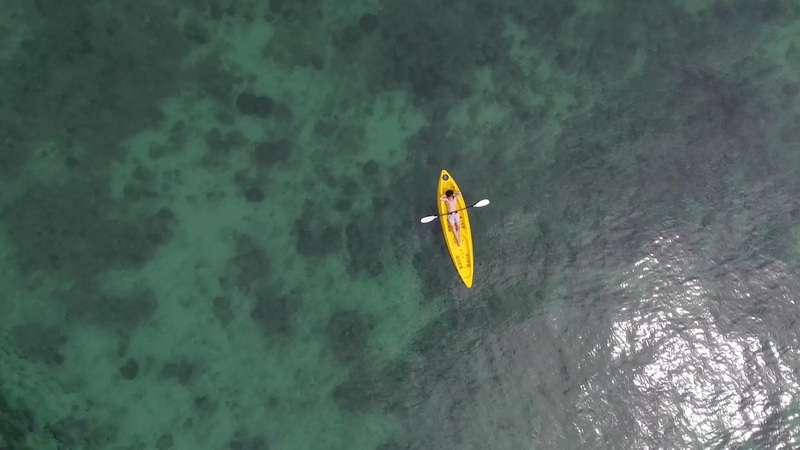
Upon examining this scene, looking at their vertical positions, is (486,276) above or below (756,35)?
below

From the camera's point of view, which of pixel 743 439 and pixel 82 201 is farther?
pixel 743 439

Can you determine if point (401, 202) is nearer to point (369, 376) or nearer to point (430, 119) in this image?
point (430, 119)

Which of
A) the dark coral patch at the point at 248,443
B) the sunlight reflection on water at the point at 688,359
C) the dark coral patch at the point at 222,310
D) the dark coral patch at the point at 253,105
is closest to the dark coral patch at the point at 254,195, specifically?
the dark coral patch at the point at 253,105

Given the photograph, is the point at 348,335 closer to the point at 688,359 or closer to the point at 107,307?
the point at 107,307

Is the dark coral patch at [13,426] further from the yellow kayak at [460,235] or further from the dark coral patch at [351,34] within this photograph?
the dark coral patch at [351,34]

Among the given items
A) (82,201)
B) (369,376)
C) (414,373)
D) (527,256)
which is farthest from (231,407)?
(527,256)

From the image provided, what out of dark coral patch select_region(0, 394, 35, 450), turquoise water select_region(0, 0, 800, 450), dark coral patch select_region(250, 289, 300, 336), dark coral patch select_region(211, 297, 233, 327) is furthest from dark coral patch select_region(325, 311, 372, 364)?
dark coral patch select_region(0, 394, 35, 450)
